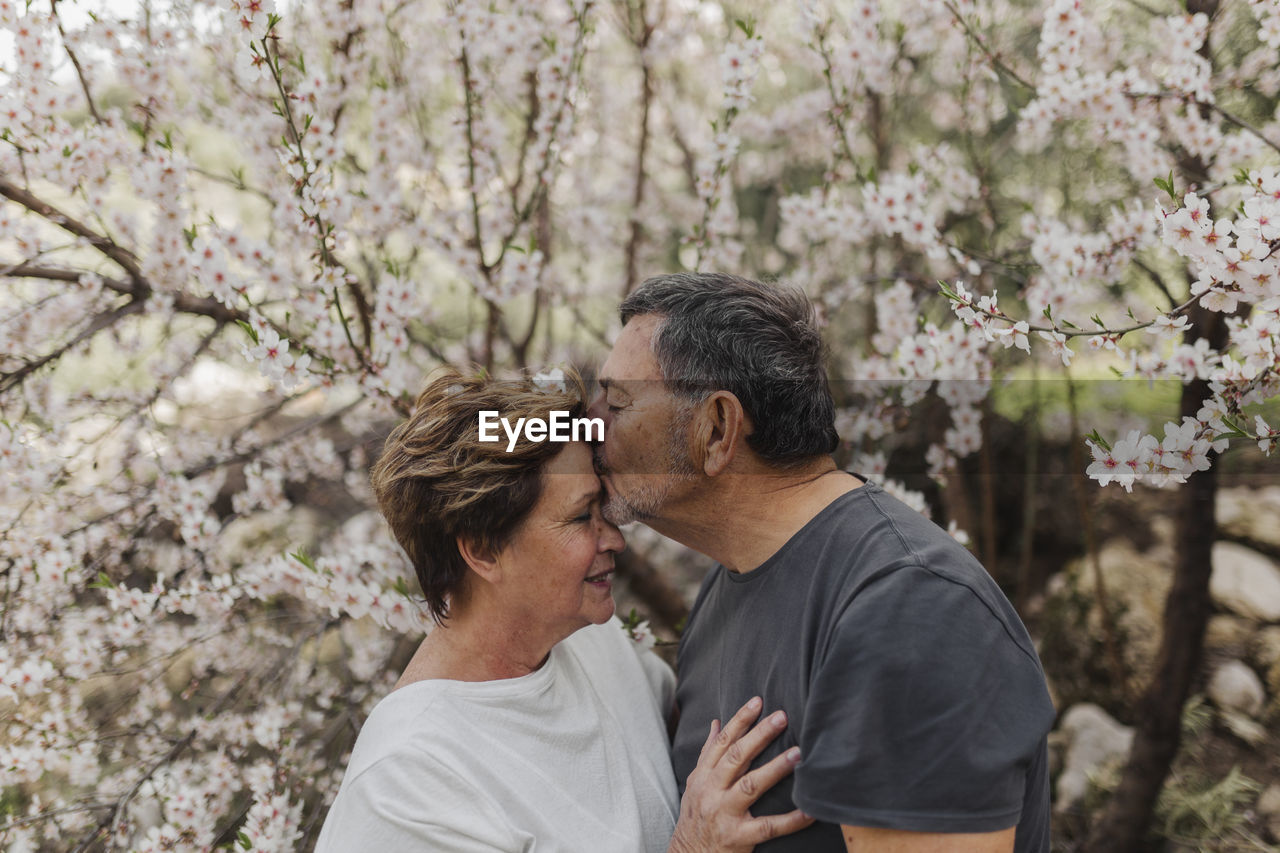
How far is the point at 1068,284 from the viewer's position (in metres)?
2.42

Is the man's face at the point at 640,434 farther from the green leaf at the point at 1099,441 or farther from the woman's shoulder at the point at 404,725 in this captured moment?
the green leaf at the point at 1099,441

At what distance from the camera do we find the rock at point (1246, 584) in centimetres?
360

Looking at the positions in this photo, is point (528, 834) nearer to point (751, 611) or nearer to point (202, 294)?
point (751, 611)

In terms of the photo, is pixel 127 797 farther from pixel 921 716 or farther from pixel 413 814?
pixel 921 716

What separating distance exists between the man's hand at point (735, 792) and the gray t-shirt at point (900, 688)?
0.03m

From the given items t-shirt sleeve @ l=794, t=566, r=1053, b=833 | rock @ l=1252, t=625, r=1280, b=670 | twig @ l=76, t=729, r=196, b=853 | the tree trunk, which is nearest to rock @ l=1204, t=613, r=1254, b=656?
rock @ l=1252, t=625, r=1280, b=670

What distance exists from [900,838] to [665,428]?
31.6 inches

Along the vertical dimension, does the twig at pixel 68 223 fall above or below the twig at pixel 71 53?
below

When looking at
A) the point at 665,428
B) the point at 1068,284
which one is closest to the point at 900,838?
the point at 665,428

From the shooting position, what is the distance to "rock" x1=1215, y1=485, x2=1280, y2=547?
3892mm

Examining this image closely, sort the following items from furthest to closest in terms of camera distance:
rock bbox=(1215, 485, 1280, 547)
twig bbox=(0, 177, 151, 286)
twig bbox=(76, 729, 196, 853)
Result: 1. rock bbox=(1215, 485, 1280, 547)
2. twig bbox=(0, 177, 151, 286)
3. twig bbox=(76, 729, 196, 853)

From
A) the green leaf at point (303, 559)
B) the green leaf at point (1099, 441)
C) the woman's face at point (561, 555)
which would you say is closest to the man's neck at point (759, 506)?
the woman's face at point (561, 555)

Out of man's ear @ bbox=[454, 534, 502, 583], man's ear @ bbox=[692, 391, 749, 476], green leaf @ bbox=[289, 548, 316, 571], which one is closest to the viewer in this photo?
man's ear @ bbox=[692, 391, 749, 476]

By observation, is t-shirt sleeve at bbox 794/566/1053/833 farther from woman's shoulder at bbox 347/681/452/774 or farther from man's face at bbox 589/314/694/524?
woman's shoulder at bbox 347/681/452/774
